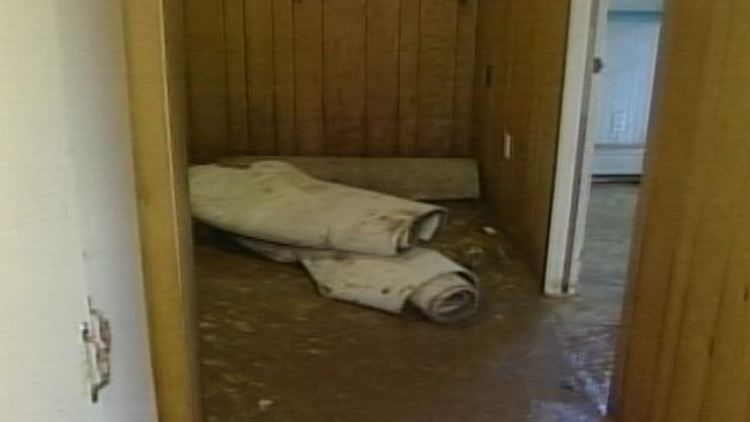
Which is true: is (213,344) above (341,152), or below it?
below

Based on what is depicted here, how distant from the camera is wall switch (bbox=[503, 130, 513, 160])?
12.1 ft

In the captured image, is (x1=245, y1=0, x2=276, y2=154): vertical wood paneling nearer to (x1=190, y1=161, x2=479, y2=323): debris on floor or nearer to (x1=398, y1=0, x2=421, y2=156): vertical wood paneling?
(x1=190, y1=161, x2=479, y2=323): debris on floor

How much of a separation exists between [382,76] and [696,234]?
2627 mm

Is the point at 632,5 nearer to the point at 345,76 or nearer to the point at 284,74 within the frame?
the point at 345,76

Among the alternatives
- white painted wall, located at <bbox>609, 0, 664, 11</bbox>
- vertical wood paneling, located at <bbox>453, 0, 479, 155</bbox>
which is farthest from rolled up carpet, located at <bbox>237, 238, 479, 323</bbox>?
white painted wall, located at <bbox>609, 0, 664, 11</bbox>

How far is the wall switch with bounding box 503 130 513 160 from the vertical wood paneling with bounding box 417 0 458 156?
621 millimetres

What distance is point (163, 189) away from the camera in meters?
1.16

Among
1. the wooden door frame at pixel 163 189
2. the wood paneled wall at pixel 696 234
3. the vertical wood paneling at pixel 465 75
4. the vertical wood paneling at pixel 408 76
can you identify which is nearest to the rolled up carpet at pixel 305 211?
the vertical wood paneling at pixel 408 76

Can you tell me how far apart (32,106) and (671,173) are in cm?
167

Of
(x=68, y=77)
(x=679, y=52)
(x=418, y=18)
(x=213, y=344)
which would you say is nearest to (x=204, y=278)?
(x=213, y=344)

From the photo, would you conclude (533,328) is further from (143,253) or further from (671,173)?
(143,253)

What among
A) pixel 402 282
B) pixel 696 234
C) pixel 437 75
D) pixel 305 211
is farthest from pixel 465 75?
pixel 696 234

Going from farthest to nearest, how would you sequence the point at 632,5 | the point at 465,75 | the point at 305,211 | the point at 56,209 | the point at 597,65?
the point at 465,75, the point at 632,5, the point at 305,211, the point at 597,65, the point at 56,209

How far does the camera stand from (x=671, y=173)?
1990mm
